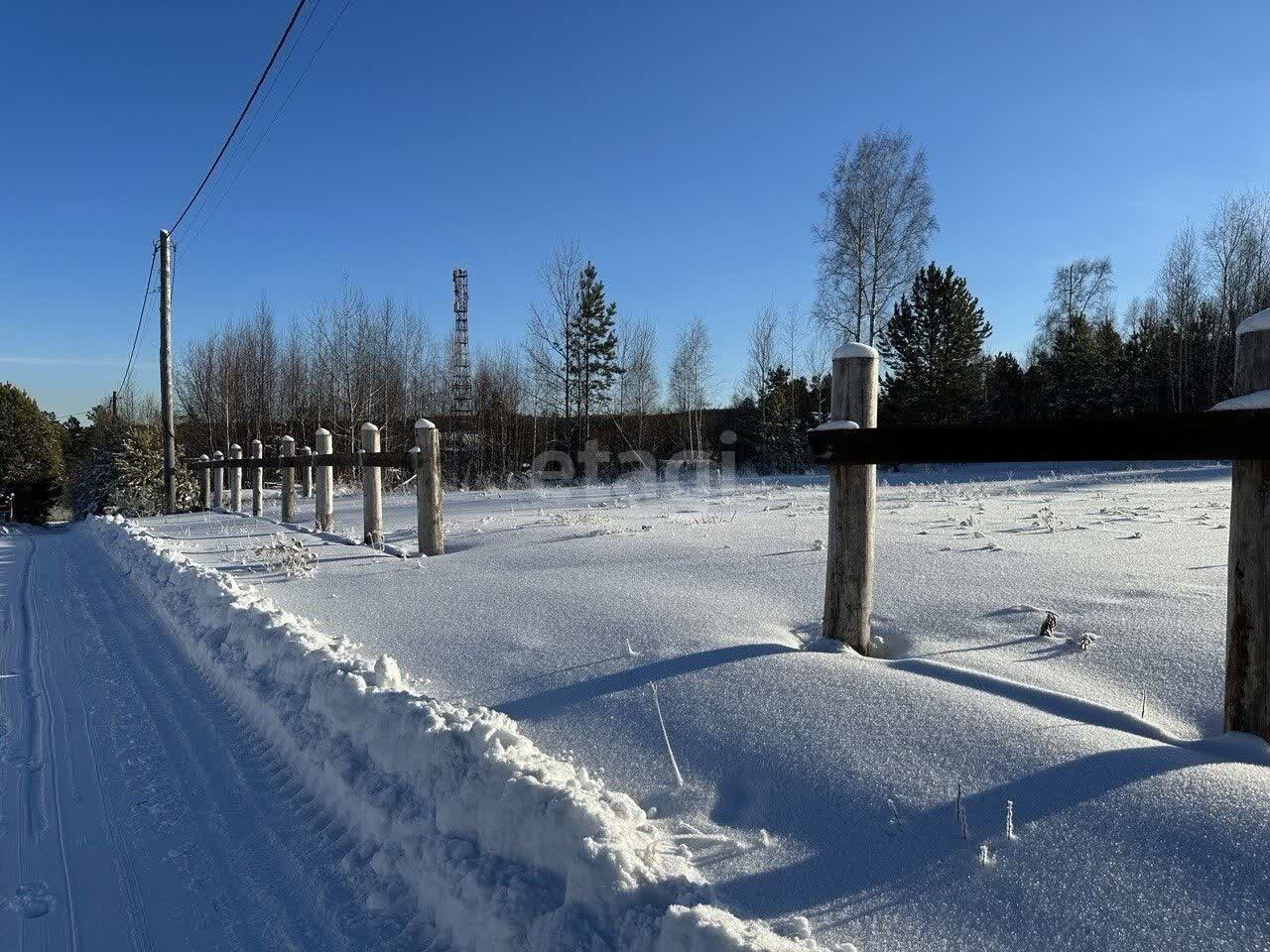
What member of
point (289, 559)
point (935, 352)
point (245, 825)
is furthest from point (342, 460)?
point (935, 352)

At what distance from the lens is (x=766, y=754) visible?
239 cm

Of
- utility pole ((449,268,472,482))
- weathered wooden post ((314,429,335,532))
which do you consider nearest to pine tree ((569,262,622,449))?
utility pole ((449,268,472,482))

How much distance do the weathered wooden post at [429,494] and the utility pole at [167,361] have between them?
12.9 meters

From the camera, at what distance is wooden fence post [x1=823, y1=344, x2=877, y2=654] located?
3.16m

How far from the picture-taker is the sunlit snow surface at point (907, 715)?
1.70 metres

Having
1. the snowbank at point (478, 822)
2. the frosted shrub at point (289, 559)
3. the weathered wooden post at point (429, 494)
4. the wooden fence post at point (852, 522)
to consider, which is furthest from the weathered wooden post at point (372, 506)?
the wooden fence post at point (852, 522)

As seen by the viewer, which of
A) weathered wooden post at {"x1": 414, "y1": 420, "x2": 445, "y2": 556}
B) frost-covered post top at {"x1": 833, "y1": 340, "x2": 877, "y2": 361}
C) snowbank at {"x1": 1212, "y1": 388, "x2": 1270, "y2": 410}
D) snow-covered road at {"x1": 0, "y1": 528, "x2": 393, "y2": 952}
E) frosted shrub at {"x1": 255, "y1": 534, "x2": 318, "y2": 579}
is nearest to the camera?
snowbank at {"x1": 1212, "y1": 388, "x2": 1270, "y2": 410}

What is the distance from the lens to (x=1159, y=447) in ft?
7.60

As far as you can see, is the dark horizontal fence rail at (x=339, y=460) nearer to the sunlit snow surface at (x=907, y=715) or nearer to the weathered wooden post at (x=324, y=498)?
the weathered wooden post at (x=324, y=498)

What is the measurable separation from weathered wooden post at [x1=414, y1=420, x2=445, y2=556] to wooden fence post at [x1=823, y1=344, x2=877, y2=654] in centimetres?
424

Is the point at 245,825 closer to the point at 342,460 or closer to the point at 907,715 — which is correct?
the point at 907,715

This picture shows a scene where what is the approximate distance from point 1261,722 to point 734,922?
1.77m

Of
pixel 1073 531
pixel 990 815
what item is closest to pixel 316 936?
pixel 990 815

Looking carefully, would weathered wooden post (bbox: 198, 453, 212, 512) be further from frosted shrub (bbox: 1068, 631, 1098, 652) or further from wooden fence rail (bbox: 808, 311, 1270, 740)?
frosted shrub (bbox: 1068, 631, 1098, 652)
